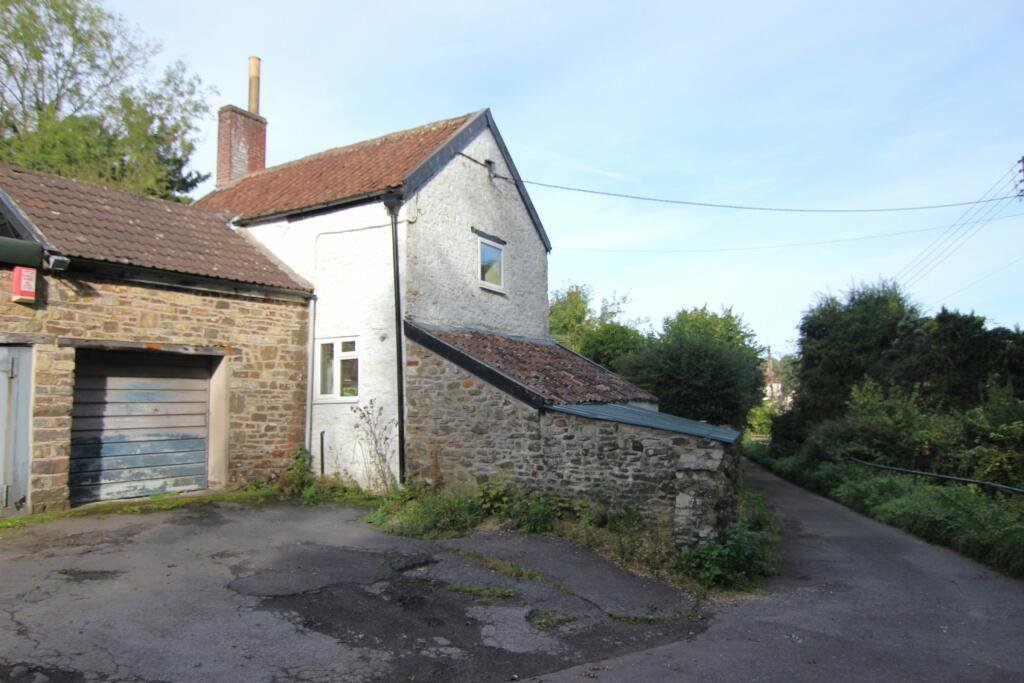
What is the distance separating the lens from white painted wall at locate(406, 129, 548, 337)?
12.7 meters

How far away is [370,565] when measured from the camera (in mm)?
8086

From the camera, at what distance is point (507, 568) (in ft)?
26.6

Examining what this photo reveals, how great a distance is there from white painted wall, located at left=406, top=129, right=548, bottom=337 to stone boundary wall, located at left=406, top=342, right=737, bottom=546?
1.59 metres

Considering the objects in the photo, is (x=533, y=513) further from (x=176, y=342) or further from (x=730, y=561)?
(x=176, y=342)

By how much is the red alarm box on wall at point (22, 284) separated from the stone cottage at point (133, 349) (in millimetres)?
16

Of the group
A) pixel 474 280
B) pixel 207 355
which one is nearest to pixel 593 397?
pixel 474 280

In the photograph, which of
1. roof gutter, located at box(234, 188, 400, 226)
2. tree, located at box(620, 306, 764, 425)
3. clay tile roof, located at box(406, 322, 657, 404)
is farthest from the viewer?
tree, located at box(620, 306, 764, 425)

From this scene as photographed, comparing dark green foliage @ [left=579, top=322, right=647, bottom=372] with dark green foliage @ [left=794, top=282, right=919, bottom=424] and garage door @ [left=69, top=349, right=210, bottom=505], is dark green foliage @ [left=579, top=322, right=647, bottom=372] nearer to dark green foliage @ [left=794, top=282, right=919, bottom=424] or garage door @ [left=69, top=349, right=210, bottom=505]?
dark green foliage @ [left=794, top=282, right=919, bottom=424]

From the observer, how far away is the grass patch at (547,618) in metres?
6.58

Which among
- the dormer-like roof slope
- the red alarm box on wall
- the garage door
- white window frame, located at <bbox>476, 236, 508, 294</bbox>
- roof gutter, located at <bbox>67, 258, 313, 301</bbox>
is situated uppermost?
the dormer-like roof slope

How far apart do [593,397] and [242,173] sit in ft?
37.0

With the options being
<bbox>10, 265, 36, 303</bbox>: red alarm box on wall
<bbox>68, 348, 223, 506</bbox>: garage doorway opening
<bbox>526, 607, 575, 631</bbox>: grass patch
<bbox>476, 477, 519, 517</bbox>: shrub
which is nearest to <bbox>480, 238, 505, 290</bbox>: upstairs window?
<bbox>476, 477, 519, 517</bbox>: shrub

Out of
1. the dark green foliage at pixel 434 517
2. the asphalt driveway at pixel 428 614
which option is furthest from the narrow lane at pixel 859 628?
the dark green foliage at pixel 434 517

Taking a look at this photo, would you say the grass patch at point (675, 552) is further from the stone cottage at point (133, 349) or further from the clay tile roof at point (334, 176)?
the clay tile roof at point (334, 176)
